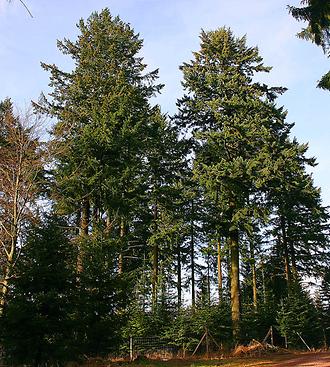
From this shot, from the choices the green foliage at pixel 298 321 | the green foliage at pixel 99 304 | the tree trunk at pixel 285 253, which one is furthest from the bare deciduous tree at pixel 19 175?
the tree trunk at pixel 285 253

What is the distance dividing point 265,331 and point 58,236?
1578cm

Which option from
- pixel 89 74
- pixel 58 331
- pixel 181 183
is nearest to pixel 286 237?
pixel 181 183

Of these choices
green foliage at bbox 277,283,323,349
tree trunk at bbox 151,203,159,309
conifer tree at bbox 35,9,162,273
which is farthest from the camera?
tree trunk at bbox 151,203,159,309

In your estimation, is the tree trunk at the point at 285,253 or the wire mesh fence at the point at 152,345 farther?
the tree trunk at the point at 285,253

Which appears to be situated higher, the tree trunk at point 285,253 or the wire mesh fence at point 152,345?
the tree trunk at point 285,253

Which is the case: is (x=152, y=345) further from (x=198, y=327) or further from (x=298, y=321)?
(x=298, y=321)

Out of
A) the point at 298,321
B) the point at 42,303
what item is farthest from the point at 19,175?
the point at 298,321

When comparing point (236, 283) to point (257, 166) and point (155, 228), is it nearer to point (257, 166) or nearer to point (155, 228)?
point (257, 166)

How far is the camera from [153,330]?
21875 millimetres

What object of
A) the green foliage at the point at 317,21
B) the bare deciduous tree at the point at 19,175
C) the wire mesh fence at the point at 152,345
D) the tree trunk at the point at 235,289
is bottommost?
the wire mesh fence at the point at 152,345

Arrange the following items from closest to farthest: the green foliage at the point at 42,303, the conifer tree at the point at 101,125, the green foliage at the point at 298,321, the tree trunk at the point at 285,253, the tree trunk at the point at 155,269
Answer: the green foliage at the point at 42,303, the conifer tree at the point at 101,125, the green foliage at the point at 298,321, the tree trunk at the point at 155,269, the tree trunk at the point at 285,253

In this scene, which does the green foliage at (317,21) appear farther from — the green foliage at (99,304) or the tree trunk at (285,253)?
the tree trunk at (285,253)

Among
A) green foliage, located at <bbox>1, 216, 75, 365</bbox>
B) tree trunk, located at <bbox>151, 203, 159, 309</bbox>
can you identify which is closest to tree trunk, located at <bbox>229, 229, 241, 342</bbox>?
tree trunk, located at <bbox>151, 203, 159, 309</bbox>

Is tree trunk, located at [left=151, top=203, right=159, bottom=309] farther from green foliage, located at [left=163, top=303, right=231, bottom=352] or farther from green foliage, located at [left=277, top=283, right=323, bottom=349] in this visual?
green foliage, located at [left=277, top=283, right=323, bottom=349]
